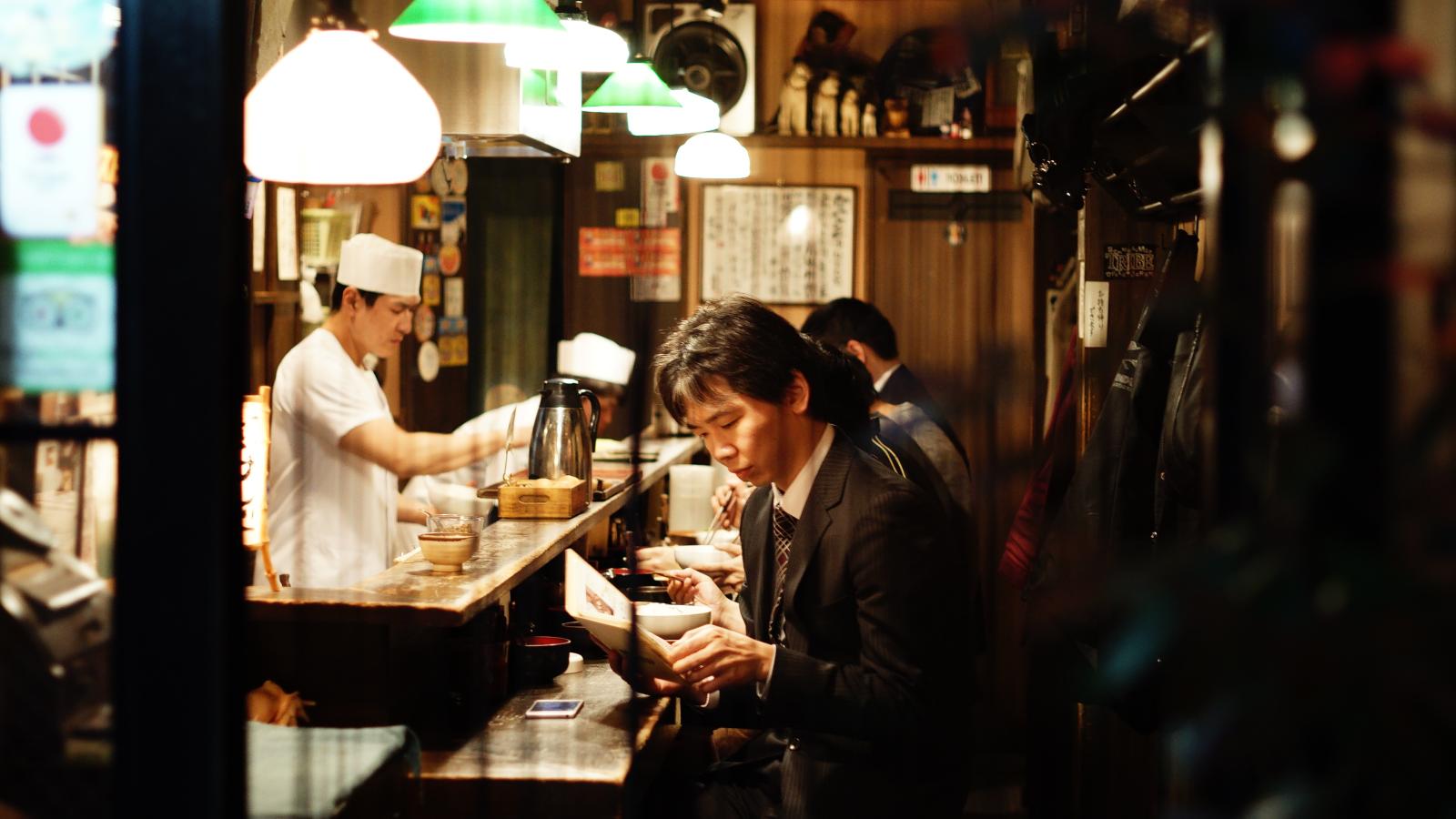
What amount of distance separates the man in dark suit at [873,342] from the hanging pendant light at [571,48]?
176cm

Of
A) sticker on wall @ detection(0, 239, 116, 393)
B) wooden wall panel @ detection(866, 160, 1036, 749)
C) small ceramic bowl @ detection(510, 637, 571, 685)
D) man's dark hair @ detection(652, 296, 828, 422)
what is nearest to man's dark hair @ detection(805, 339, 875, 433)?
man's dark hair @ detection(652, 296, 828, 422)

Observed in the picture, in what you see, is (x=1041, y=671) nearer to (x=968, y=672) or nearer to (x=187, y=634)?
(x=968, y=672)

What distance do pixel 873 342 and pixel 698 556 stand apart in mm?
1437

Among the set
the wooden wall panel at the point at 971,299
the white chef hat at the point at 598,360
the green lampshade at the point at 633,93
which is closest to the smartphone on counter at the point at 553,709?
the green lampshade at the point at 633,93

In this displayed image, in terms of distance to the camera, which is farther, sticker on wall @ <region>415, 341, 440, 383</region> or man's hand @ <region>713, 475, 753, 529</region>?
sticker on wall @ <region>415, 341, 440, 383</region>

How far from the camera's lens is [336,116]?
8.95 ft

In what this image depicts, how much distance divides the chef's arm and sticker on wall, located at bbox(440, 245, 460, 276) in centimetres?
243

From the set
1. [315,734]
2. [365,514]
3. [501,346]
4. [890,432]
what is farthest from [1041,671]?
[315,734]

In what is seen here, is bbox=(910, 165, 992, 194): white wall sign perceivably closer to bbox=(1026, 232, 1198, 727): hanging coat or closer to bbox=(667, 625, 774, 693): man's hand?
bbox=(1026, 232, 1198, 727): hanging coat

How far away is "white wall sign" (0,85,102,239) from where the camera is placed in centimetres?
152

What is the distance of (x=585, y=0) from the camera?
6582mm

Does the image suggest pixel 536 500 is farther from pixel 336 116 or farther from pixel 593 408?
pixel 336 116

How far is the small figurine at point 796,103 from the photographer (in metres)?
6.51

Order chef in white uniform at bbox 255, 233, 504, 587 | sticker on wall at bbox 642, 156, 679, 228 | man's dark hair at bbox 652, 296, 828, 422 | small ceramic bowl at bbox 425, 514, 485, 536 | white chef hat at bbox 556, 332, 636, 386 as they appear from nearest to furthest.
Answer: man's dark hair at bbox 652, 296, 828, 422 < small ceramic bowl at bbox 425, 514, 485, 536 < chef in white uniform at bbox 255, 233, 504, 587 < white chef hat at bbox 556, 332, 636, 386 < sticker on wall at bbox 642, 156, 679, 228
